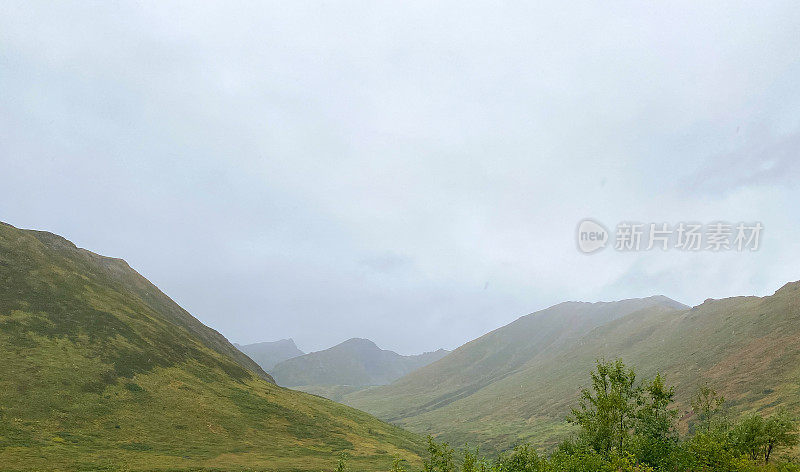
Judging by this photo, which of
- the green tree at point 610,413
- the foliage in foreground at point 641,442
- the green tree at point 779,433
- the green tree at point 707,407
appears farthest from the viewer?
the green tree at point 707,407

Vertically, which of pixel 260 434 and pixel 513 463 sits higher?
pixel 513 463

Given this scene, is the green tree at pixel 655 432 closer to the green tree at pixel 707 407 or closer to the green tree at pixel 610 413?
the green tree at pixel 610 413

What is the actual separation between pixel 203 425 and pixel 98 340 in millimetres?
28984

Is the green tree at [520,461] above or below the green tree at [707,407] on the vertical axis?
below

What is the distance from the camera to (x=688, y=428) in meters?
90.0

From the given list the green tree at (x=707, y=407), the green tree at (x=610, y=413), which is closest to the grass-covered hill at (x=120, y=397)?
the green tree at (x=610, y=413)

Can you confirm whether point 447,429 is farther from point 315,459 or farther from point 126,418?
point 126,418

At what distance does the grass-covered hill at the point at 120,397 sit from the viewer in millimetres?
48969

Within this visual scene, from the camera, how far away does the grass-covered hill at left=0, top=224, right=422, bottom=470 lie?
4897 cm

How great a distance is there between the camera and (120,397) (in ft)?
204

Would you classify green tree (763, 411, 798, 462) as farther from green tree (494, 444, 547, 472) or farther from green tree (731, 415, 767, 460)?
green tree (494, 444, 547, 472)

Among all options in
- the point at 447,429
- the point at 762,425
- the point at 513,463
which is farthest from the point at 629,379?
the point at 447,429

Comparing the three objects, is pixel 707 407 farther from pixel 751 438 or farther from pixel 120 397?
pixel 120 397

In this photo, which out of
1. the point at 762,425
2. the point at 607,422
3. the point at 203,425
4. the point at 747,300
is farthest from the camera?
the point at 747,300
